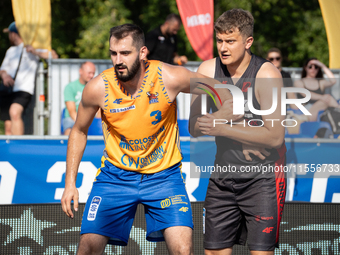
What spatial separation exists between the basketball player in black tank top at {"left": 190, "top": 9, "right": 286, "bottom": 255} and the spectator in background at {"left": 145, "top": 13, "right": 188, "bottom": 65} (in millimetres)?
4903

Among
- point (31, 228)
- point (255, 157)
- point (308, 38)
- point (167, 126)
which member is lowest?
point (31, 228)

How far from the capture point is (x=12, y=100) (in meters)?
7.48

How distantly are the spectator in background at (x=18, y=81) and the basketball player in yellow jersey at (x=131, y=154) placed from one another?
13.9 ft

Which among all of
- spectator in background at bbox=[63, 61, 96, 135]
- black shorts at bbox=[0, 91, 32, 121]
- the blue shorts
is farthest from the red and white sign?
the blue shorts

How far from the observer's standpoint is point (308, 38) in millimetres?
19391

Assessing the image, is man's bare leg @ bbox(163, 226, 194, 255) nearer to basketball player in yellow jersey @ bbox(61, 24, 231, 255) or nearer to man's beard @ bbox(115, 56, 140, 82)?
basketball player in yellow jersey @ bbox(61, 24, 231, 255)

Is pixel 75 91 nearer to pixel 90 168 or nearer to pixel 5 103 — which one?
pixel 5 103

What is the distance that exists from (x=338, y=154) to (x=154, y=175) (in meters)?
3.00

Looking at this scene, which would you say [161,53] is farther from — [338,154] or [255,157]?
[255,157]

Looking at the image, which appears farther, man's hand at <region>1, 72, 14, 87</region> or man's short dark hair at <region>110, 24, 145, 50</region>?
man's hand at <region>1, 72, 14, 87</region>

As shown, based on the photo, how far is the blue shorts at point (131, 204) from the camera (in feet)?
11.2

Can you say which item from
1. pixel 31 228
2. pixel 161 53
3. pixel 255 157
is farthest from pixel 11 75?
pixel 255 157

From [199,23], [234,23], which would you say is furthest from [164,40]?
[234,23]

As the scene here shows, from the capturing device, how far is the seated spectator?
7500mm
